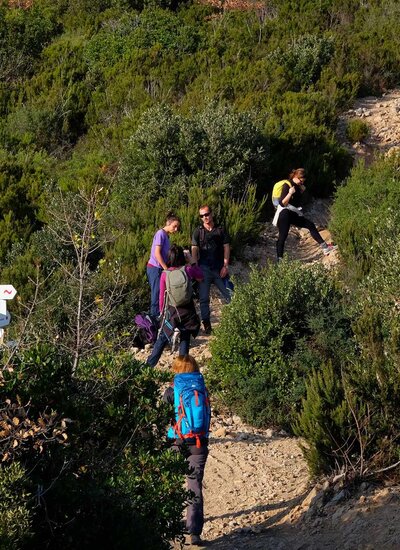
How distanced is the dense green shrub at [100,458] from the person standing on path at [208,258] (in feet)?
15.5

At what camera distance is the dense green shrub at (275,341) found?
32.4 feet

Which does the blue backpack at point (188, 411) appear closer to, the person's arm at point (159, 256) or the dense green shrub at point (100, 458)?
the dense green shrub at point (100, 458)

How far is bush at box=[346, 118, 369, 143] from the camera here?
18.0 metres

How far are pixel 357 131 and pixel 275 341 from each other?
8865 mm

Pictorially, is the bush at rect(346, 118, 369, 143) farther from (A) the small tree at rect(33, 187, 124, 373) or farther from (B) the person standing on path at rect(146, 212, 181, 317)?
(B) the person standing on path at rect(146, 212, 181, 317)

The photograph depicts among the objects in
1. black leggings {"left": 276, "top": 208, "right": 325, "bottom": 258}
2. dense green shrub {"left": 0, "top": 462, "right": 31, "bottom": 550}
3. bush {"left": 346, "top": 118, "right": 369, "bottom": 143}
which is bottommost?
bush {"left": 346, "top": 118, "right": 369, "bottom": 143}

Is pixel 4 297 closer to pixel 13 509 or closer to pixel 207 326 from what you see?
pixel 13 509

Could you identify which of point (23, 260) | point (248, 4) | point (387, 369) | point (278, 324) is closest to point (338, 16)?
point (248, 4)

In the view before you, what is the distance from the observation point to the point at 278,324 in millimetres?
10195

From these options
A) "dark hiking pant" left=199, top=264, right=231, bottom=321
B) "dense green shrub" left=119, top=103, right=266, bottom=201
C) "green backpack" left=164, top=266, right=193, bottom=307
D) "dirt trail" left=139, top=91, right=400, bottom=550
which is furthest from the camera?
"dense green shrub" left=119, top=103, right=266, bottom=201

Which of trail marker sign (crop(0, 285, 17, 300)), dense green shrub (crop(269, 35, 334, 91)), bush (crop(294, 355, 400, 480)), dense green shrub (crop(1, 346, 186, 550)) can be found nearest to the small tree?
trail marker sign (crop(0, 285, 17, 300))

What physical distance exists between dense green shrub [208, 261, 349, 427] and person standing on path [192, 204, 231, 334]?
1.28m

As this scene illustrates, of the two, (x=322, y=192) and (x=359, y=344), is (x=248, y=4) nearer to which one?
(x=322, y=192)

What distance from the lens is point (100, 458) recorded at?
20.9 ft
